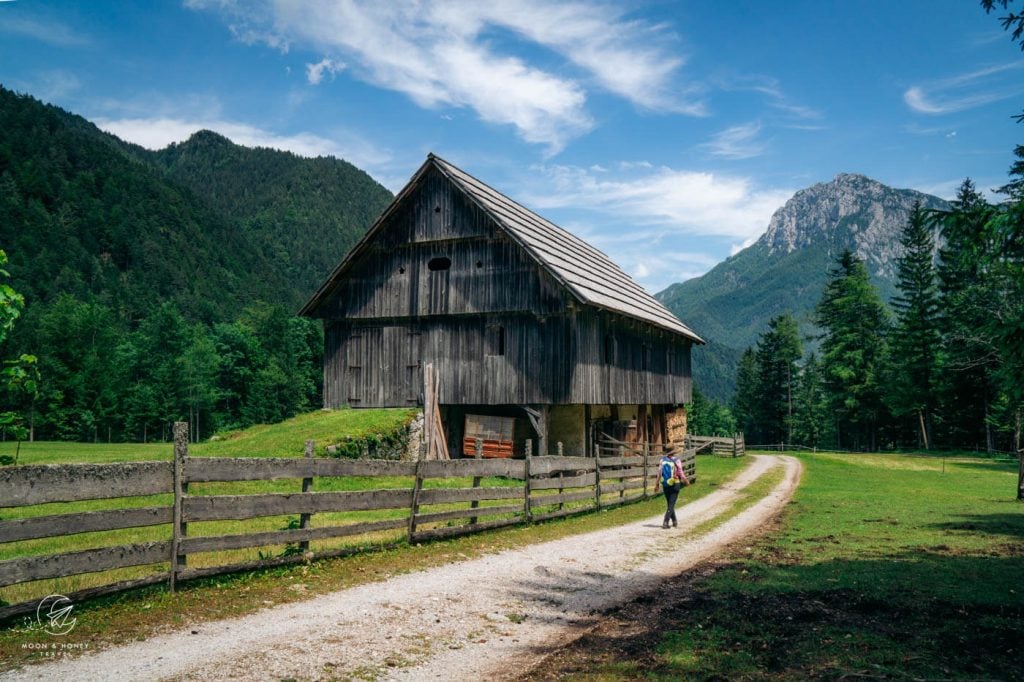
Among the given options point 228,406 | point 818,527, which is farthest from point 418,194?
point 228,406

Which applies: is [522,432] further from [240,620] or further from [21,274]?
[21,274]

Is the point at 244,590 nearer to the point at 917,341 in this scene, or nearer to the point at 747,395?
the point at 917,341

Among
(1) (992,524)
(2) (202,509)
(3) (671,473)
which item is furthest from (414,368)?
(1) (992,524)

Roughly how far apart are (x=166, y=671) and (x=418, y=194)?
2377cm

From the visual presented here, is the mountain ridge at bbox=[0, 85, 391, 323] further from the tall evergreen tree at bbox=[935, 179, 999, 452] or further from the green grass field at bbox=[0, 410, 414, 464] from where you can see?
the tall evergreen tree at bbox=[935, 179, 999, 452]

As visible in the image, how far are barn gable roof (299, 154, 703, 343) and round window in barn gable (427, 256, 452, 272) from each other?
263cm

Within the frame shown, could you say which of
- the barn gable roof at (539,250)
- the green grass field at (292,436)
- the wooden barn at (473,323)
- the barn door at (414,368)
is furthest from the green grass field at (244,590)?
the barn door at (414,368)

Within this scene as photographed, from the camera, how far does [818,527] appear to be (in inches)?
659

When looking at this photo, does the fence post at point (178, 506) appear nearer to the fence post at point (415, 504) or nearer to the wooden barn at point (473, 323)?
the fence post at point (415, 504)

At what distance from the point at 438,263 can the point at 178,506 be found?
20.2m


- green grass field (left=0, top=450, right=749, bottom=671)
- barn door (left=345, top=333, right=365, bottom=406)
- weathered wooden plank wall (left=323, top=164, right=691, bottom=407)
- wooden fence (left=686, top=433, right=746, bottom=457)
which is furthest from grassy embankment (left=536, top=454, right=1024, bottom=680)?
wooden fence (left=686, top=433, right=746, bottom=457)

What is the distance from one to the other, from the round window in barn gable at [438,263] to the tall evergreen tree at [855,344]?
49.6m

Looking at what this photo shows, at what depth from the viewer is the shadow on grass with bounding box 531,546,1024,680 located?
6.78 meters

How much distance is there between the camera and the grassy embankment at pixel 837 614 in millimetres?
6844
